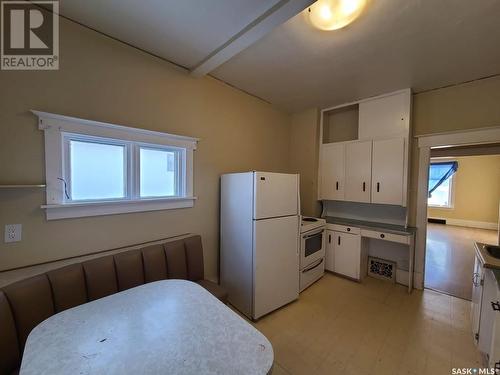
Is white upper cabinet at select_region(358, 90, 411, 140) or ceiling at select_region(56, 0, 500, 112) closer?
ceiling at select_region(56, 0, 500, 112)

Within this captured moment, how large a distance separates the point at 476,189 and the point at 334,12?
788 cm

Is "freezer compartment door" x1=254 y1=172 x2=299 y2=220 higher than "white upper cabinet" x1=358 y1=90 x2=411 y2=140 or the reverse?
the reverse

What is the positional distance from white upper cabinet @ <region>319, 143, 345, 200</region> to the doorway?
2230mm

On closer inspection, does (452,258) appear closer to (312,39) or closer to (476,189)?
(476,189)

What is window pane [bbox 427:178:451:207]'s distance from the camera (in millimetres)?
6727

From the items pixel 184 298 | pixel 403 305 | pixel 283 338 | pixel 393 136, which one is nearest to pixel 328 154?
pixel 393 136

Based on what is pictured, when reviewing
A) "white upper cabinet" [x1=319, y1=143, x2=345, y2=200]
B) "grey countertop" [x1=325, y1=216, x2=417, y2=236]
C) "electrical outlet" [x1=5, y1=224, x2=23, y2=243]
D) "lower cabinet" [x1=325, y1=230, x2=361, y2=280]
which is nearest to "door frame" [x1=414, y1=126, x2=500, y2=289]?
"grey countertop" [x1=325, y1=216, x2=417, y2=236]

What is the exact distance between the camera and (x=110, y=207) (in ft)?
5.77

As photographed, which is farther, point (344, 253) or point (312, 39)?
Result: point (344, 253)

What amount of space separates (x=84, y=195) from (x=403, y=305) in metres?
3.49

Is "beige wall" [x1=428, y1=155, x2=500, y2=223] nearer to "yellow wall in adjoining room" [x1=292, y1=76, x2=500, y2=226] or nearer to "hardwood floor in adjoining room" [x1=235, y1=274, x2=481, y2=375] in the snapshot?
"yellow wall in adjoining room" [x1=292, y1=76, x2=500, y2=226]

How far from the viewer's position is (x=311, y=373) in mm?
1534

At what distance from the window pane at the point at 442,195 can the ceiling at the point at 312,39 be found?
603cm

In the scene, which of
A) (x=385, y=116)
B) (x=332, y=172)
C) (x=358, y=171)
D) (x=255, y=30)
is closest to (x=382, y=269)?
(x=358, y=171)
